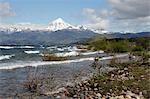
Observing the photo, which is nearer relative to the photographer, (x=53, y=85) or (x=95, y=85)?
(x=95, y=85)

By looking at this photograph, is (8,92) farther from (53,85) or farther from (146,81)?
(146,81)

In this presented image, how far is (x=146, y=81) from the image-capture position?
16.8m

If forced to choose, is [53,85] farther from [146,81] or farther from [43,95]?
[146,81]

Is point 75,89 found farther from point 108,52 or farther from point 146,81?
point 108,52

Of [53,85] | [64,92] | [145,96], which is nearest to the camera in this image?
[145,96]

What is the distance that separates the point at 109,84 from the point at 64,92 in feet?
6.55

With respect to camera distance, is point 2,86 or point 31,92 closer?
point 31,92

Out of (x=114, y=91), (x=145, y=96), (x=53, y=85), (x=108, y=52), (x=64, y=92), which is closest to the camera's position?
(x=145, y=96)

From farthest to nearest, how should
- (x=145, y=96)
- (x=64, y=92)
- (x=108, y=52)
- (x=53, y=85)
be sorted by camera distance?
(x=108, y=52)
(x=53, y=85)
(x=64, y=92)
(x=145, y=96)

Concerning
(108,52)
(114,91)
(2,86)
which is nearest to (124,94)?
(114,91)

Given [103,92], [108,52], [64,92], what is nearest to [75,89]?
[64,92]

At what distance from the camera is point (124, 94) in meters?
14.4

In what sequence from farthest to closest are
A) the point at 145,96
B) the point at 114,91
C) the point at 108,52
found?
the point at 108,52 < the point at 114,91 < the point at 145,96

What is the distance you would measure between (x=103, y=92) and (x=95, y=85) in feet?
6.25
